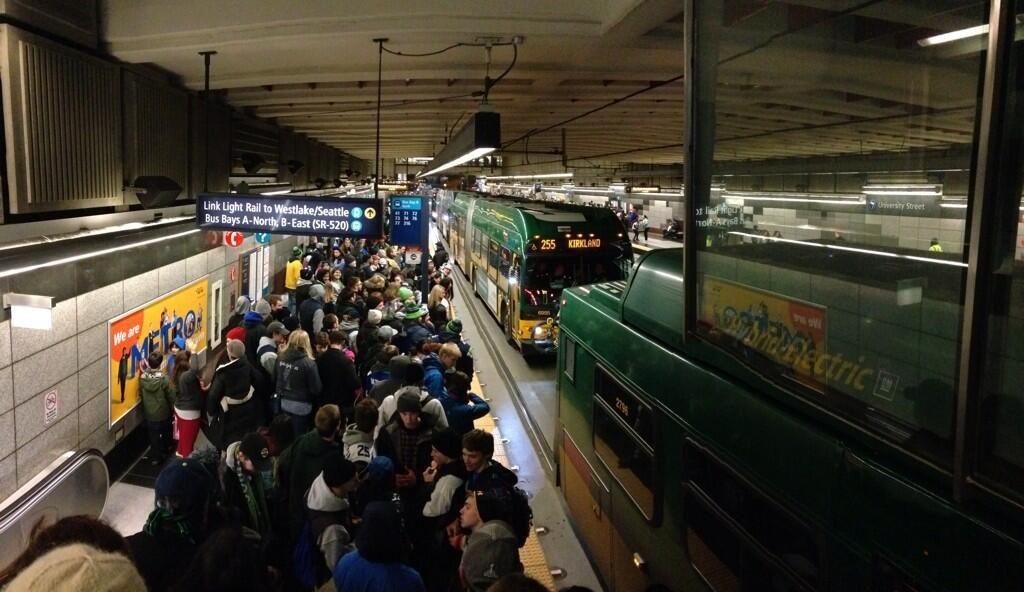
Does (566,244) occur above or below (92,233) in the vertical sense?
below

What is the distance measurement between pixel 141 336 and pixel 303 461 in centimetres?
494

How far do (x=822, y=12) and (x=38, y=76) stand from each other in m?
5.19

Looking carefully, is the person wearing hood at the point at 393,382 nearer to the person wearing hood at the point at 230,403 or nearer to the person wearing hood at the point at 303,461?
the person wearing hood at the point at 230,403

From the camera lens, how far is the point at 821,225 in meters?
2.52

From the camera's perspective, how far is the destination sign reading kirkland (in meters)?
7.14

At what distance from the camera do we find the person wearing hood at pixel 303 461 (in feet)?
13.5

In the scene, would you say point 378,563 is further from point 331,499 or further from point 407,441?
point 407,441

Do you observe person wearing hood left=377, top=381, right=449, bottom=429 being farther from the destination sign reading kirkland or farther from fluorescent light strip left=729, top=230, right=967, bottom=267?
fluorescent light strip left=729, top=230, right=967, bottom=267

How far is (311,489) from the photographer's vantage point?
380cm

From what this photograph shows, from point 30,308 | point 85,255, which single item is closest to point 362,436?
point 30,308

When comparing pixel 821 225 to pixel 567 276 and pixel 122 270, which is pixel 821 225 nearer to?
pixel 122 270

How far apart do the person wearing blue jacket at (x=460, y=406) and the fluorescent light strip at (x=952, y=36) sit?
4202 mm

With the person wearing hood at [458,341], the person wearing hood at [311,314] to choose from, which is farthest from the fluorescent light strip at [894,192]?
the person wearing hood at [311,314]

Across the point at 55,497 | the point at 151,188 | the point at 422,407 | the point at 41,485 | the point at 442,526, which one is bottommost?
the point at 55,497
